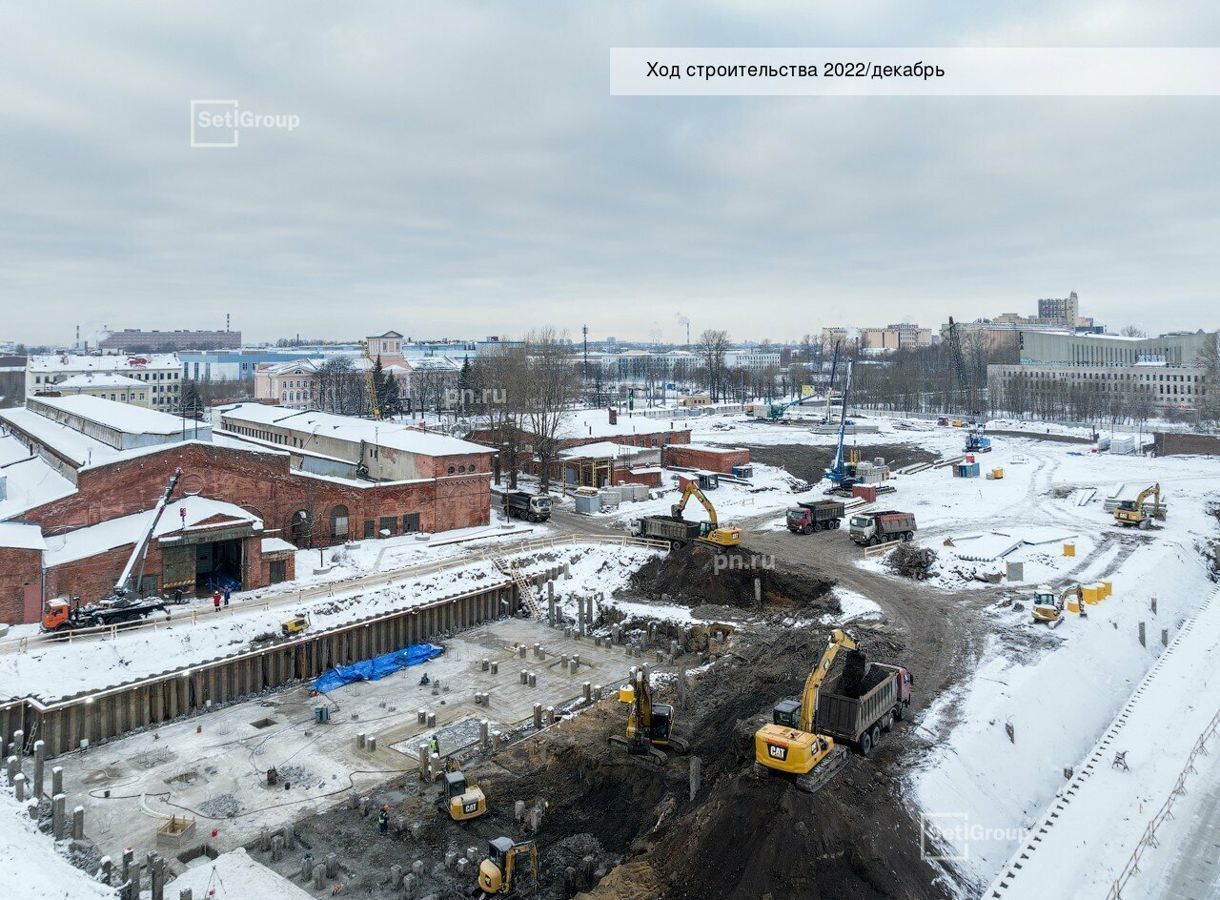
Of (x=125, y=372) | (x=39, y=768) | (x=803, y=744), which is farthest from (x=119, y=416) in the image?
(x=125, y=372)

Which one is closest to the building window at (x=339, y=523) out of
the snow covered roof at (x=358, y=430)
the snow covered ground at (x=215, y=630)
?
the snow covered roof at (x=358, y=430)

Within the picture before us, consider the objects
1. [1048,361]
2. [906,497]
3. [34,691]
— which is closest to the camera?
[34,691]

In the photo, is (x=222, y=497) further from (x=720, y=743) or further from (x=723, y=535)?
(x=720, y=743)

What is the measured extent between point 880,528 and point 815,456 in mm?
31567

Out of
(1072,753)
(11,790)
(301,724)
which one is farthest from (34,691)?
(1072,753)

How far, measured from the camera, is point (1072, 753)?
2295 cm

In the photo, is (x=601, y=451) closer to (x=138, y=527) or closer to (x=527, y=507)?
(x=527, y=507)

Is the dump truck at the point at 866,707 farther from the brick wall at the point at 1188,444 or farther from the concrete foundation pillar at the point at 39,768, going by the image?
the brick wall at the point at 1188,444

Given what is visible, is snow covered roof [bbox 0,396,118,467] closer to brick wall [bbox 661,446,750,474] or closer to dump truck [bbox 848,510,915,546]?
dump truck [bbox 848,510,915,546]

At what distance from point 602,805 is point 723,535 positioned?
61.0ft

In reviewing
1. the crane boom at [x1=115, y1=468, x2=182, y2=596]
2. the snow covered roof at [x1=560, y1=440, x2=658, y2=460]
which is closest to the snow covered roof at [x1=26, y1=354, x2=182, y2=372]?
the snow covered roof at [x1=560, y1=440, x2=658, y2=460]

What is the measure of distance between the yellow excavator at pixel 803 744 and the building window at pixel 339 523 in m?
27.5

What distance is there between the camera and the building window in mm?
40681

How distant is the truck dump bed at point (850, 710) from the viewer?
1959 centimetres
